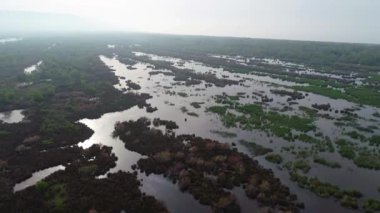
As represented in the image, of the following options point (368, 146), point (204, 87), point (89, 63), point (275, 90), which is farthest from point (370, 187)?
point (89, 63)

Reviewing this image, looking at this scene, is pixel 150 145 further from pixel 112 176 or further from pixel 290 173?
pixel 290 173

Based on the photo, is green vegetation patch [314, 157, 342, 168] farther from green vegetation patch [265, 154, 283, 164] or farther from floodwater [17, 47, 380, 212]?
green vegetation patch [265, 154, 283, 164]

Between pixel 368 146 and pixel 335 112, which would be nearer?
pixel 368 146

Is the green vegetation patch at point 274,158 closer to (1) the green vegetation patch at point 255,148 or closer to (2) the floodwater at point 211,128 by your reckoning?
(2) the floodwater at point 211,128

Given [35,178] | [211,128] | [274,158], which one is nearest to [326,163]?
[274,158]

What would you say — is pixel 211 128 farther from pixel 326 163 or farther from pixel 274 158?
pixel 326 163

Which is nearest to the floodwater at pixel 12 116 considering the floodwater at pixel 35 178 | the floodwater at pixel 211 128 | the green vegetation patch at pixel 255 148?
the floodwater at pixel 211 128

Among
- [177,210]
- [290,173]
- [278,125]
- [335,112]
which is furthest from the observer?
[335,112]

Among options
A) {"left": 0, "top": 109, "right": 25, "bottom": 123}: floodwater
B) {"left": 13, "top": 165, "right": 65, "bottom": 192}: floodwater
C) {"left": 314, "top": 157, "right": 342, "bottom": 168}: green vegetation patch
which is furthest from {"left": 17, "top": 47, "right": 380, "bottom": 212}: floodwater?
{"left": 0, "top": 109, "right": 25, "bottom": 123}: floodwater
